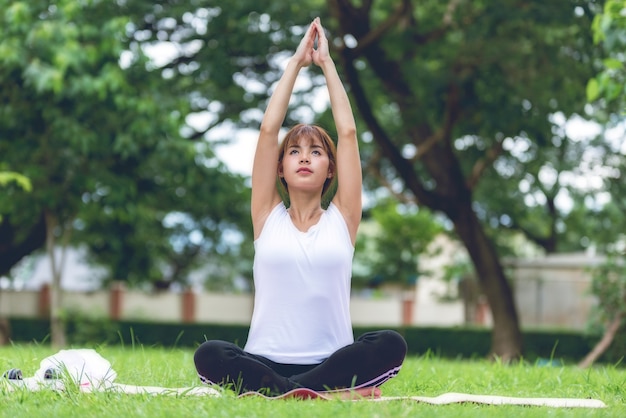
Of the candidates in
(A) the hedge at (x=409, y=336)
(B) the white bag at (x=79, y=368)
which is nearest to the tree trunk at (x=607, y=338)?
(A) the hedge at (x=409, y=336)

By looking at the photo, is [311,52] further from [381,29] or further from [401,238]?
[401,238]

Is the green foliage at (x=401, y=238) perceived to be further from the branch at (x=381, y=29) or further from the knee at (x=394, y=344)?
the knee at (x=394, y=344)

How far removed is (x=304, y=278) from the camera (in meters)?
4.03

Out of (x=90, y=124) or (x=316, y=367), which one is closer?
(x=316, y=367)

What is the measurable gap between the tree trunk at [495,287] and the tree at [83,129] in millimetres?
3742

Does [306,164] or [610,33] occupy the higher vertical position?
[610,33]

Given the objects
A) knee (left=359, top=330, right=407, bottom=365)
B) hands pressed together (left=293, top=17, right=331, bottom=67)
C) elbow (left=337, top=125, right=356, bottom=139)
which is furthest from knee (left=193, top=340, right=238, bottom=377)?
hands pressed together (left=293, top=17, right=331, bottom=67)

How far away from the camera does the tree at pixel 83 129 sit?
35.2ft

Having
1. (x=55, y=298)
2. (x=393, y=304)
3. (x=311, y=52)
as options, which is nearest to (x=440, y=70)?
(x=55, y=298)

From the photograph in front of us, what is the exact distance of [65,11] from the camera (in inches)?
416

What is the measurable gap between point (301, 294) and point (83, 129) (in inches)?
325

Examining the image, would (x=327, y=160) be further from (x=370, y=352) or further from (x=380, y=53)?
(x=380, y=53)

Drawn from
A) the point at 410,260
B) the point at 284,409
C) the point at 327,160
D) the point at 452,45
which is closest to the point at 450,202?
the point at 452,45

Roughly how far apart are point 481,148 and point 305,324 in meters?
10.7
